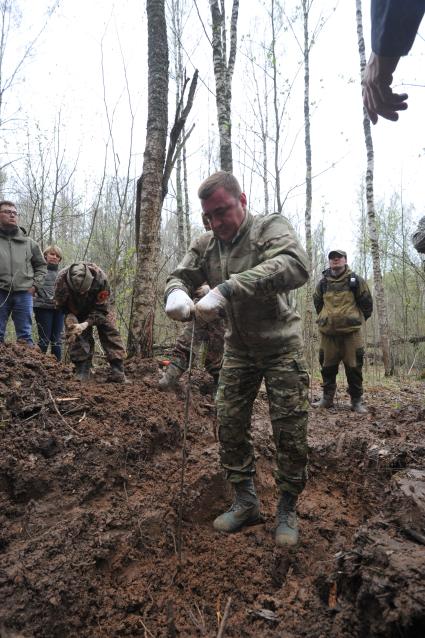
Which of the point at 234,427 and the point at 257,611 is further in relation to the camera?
the point at 234,427

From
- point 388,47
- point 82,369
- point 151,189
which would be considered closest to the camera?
point 388,47

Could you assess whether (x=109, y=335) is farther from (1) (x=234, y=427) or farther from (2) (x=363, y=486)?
(2) (x=363, y=486)

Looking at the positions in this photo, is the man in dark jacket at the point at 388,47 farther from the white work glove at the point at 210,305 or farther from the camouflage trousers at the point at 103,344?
the camouflage trousers at the point at 103,344

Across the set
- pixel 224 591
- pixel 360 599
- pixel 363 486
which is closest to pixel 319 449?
pixel 363 486

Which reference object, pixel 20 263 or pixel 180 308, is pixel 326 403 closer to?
pixel 180 308

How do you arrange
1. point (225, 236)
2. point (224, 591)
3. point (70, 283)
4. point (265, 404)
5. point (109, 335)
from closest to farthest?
point (224, 591), point (225, 236), point (70, 283), point (109, 335), point (265, 404)

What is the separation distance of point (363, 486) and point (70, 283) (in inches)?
136

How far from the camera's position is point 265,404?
5023 mm

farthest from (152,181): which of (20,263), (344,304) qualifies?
(344,304)

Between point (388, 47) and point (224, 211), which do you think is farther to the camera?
point (224, 211)

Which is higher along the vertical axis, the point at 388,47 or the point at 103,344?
the point at 388,47

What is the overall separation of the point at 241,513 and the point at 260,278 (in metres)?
1.53

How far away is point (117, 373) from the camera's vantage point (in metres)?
4.55

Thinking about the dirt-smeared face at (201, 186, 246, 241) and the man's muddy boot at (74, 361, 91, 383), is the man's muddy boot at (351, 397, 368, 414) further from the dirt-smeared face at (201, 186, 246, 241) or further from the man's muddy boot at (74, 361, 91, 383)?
the dirt-smeared face at (201, 186, 246, 241)
